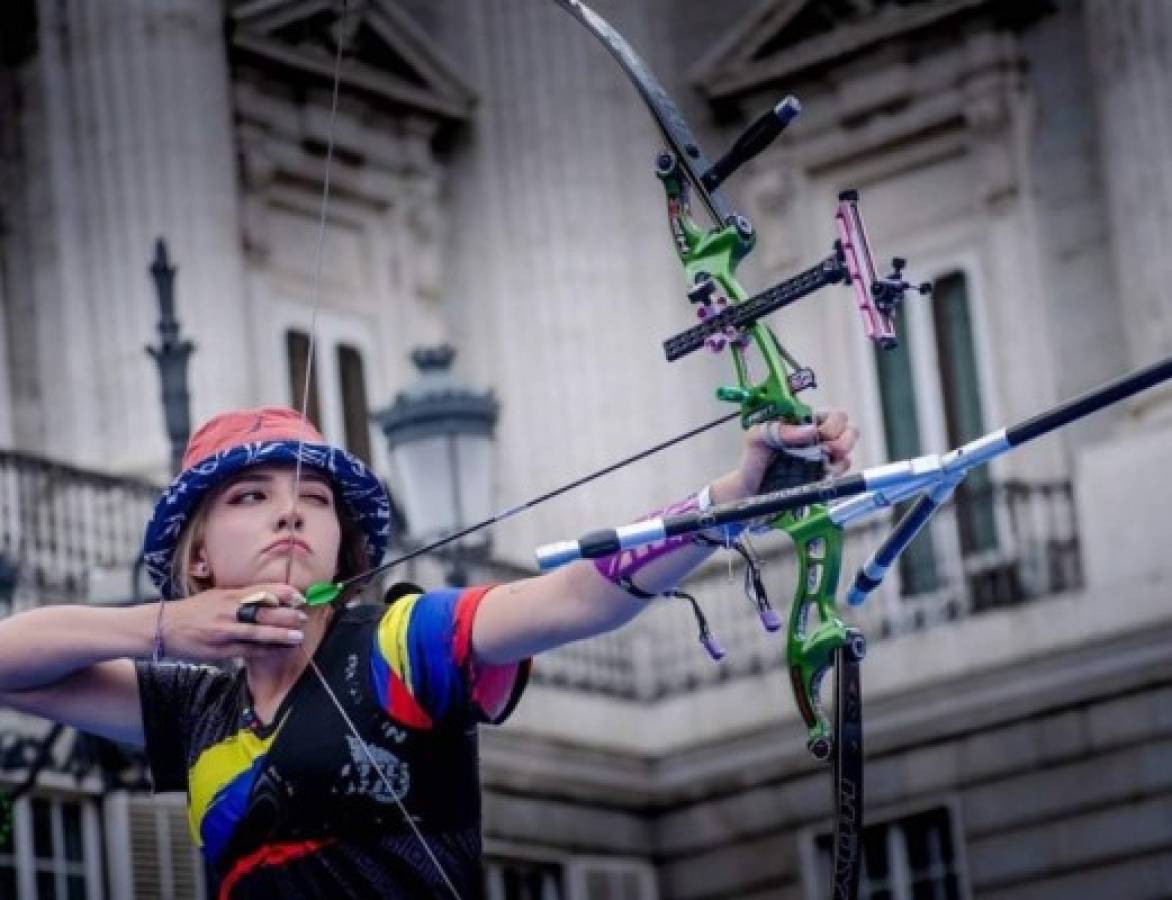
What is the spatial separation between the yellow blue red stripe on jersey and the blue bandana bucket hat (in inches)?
15.3

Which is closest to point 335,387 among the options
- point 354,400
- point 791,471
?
point 354,400

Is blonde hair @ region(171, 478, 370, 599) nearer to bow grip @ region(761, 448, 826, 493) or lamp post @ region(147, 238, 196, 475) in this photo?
bow grip @ region(761, 448, 826, 493)

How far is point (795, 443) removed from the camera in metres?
9.57

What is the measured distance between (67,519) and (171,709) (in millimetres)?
18839

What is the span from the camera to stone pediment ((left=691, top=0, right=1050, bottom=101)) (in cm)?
3334

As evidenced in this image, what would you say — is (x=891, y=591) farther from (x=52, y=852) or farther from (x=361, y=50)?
(x=52, y=852)

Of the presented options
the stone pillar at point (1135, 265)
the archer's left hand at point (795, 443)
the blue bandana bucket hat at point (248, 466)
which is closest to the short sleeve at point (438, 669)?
the blue bandana bucket hat at point (248, 466)

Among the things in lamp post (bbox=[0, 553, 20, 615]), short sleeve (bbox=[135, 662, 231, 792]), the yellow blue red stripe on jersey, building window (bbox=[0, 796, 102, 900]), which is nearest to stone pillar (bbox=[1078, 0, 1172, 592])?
building window (bbox=[0, 796, 102, 900])

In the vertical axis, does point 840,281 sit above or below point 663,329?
below

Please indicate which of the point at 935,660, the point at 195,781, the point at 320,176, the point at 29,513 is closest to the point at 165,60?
the point at 320,176

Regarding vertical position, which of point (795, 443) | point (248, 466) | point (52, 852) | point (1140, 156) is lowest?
point (795, 443)

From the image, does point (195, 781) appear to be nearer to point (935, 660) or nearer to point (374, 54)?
point (935, 660)

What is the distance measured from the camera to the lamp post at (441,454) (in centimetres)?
2122

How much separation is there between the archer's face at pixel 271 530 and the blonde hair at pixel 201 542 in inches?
0.9
